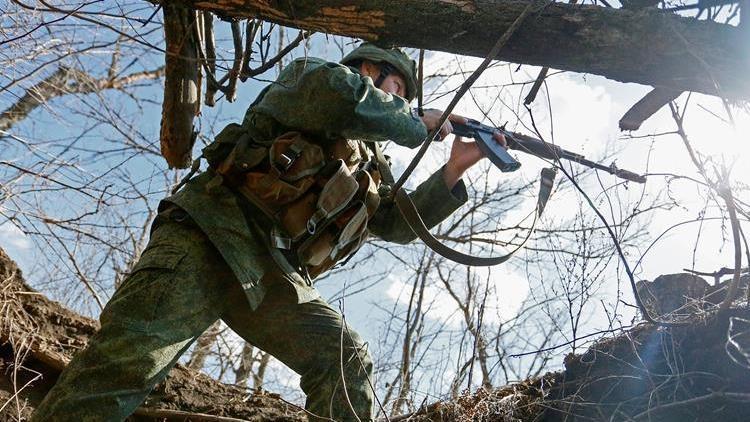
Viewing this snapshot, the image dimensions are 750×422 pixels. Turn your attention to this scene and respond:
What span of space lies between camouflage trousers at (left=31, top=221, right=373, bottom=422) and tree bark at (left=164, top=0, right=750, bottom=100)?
44.5 inches

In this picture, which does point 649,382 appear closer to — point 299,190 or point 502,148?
point 502,148

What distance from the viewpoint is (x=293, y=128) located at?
3.06m

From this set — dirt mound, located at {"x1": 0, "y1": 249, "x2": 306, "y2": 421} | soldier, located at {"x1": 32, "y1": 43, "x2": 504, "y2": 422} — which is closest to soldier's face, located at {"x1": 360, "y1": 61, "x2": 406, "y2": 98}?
soldier, located at {"x1": 32, "y1": 43, "x2": 504, "y2": 422}

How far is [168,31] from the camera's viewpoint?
10.3 feet

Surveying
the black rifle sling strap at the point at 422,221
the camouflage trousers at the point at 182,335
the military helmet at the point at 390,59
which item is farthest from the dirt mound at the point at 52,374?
the military helmet at the point at 390,59

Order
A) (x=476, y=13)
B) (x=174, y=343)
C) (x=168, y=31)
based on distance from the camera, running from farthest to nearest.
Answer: (x=168, y=31), (x=174, y=343), (x=476, y=13)

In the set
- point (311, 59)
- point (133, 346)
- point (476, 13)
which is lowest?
point (133, 346)

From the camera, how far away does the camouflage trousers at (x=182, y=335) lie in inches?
95.2

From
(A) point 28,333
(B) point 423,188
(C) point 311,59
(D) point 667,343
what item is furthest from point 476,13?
(A) point 28,333

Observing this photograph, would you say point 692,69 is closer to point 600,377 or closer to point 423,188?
point 423,188

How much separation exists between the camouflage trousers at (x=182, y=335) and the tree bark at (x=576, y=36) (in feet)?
3.71

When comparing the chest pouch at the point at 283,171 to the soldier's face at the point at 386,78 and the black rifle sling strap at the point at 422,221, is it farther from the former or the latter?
the soldier's face at the point at 386,78

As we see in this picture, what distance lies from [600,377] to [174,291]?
93.8 inches

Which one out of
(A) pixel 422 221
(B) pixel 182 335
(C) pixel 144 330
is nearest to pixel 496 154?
(A) pixel 422 221
